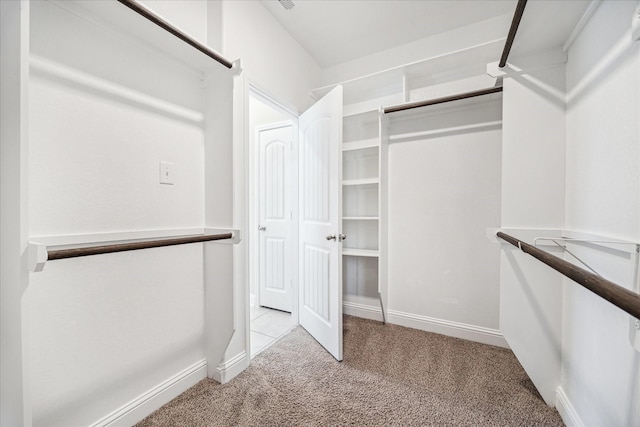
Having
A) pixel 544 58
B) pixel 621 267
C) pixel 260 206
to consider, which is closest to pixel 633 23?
pixel 544 58

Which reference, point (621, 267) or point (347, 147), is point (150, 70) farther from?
point (621, 267)

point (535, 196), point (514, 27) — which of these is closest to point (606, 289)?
point (535, 196)

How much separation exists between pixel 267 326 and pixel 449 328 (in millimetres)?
1626

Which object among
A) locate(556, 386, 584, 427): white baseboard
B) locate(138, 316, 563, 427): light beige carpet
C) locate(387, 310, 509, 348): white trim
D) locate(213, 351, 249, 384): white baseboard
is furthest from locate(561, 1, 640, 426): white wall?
locate(213, 351, 249, 384): white baseboard

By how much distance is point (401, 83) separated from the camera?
7.99 ft

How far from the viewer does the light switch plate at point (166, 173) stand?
1.45 metres

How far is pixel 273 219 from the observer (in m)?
2.93

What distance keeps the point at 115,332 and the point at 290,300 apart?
5.64 feet

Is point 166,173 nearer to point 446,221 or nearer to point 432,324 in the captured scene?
point 446,221

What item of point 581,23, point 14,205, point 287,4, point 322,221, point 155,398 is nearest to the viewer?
point 14,205

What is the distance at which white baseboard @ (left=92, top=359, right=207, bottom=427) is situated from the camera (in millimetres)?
1254

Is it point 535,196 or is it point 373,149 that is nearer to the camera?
point 535,196

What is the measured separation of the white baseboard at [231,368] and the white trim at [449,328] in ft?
4.55

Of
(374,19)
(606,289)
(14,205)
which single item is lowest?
(606,289)
